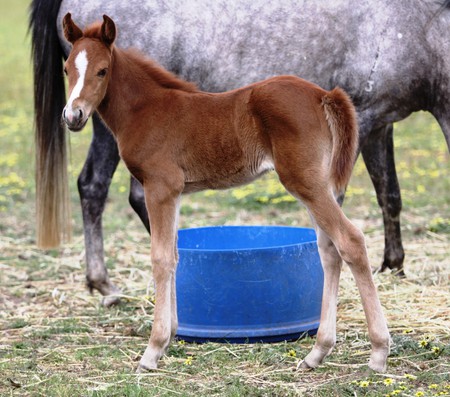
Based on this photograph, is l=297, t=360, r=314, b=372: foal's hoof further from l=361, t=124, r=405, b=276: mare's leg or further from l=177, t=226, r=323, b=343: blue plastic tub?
l=361, t=124, r=405, b=276: mare's leg

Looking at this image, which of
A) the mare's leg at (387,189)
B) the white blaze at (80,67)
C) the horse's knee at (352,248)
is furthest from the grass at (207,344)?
the white blaze at (80,67)

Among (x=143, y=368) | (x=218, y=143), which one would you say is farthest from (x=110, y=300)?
(x=218, y=143)

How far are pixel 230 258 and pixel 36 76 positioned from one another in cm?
188

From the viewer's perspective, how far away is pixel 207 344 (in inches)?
165

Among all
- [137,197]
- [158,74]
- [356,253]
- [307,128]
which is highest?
[158,74]

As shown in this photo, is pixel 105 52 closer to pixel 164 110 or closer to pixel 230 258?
pixel 164 110

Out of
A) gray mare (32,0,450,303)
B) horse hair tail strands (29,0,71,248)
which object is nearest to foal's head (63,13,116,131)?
gray mare (32,0,450,303)

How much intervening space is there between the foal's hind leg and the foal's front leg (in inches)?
25.0

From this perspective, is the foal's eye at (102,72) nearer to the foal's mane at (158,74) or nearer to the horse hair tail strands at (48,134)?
the foal's mane at (158,74)

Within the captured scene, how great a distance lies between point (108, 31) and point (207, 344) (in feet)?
5.37

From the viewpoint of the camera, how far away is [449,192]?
782 cm

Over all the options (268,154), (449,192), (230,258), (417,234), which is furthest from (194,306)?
(449,192)

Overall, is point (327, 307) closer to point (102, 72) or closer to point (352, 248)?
point (352, 248)

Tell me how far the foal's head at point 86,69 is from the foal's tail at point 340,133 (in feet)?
3.28
